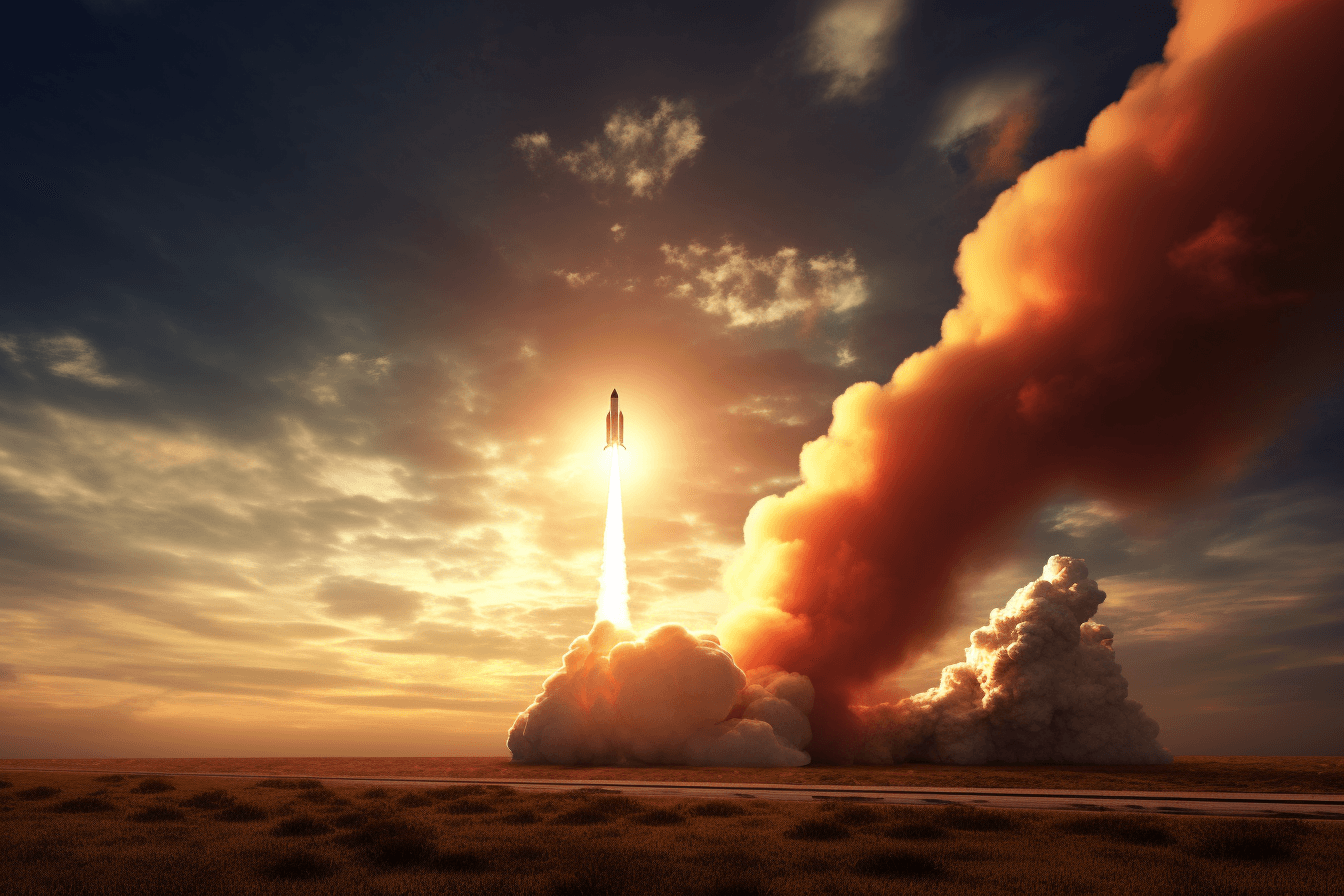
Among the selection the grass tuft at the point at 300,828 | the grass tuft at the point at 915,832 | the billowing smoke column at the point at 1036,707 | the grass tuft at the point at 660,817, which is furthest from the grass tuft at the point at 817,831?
the billowing smoke column at the point at 1036,707

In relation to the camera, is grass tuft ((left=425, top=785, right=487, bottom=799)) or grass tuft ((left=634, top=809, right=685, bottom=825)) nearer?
grass tuft ((left=634, top=809, right=685, bottom=825))

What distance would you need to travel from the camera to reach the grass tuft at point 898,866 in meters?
21.1

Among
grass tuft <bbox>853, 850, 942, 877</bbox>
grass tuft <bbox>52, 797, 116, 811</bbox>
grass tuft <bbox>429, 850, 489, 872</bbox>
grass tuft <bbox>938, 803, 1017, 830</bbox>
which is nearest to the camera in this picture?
grass tuft <bbox>853, 850, 942, 877</bbox>

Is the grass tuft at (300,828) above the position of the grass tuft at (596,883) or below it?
above

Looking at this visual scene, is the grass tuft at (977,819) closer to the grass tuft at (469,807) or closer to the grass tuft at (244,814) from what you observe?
the grass tuft at (469,807)

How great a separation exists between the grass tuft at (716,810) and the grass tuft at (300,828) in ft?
49.4

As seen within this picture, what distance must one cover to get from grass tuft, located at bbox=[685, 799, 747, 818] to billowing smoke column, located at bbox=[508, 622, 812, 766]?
132 feet

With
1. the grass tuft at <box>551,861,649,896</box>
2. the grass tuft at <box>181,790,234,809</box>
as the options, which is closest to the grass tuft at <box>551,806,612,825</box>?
the grass tuft at <box>551,861,649,896</box>

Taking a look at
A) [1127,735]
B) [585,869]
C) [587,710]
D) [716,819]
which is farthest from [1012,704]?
[585,869]

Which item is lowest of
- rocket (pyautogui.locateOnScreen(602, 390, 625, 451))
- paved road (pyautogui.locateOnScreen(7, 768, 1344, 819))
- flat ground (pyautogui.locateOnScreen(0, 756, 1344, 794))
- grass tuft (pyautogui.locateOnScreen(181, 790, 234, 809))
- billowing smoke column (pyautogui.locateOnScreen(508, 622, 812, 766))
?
grass tuft (pyautogui.locateOnScreen(181, 790, 234, 809))

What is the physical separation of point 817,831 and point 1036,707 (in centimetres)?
6191

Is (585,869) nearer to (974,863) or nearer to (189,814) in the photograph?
(974,863)

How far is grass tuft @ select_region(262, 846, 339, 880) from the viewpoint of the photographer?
69.8 ft

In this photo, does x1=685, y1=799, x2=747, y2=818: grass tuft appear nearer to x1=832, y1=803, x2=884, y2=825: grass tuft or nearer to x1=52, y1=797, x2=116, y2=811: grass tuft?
x1=832, y1=803, x2=884, y2=825: grass tuft
